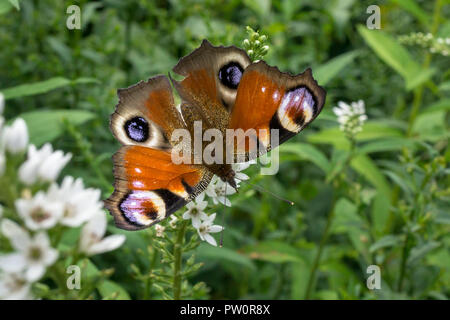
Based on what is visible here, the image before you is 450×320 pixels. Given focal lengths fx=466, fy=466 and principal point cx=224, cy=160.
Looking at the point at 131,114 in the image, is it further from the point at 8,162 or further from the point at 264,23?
the point at 264,23

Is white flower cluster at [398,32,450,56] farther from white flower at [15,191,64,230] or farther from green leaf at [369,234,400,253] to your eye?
white flower at [15,191,64,230]

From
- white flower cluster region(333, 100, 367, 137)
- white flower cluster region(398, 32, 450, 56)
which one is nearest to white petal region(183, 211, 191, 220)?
white flower cluster region(333, 100, 367, 137)

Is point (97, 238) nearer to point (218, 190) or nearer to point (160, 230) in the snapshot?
point (160, 230)

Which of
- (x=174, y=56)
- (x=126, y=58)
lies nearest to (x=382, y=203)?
(x=174, y=56)

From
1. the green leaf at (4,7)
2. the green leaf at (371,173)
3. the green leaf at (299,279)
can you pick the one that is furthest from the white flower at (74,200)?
the green leaf at (371,173)

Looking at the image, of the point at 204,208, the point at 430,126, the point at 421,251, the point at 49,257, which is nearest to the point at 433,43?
the point at 430,126

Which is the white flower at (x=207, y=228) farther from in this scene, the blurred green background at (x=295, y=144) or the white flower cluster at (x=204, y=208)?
the blurred green background at (x=295, y=144)

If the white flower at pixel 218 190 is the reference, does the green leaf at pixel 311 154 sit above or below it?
above
